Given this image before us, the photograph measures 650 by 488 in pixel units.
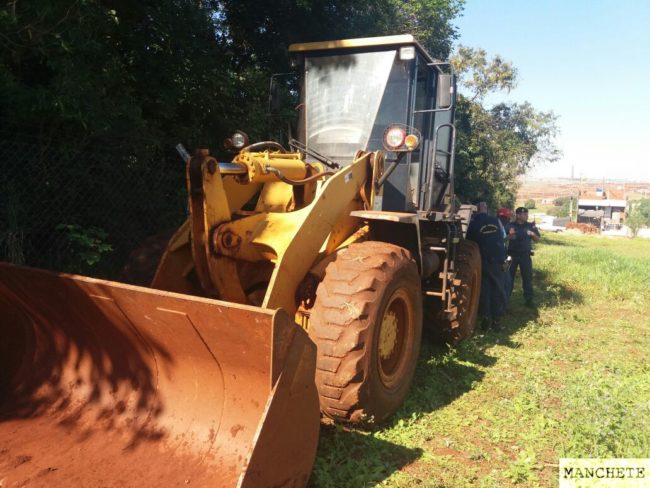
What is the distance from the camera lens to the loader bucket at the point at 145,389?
96.4 inches

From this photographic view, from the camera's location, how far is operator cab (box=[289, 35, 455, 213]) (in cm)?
481

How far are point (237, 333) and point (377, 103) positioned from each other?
303cm

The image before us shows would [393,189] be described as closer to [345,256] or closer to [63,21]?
[345,256]

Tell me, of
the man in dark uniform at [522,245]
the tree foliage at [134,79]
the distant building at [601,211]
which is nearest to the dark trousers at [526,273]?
the man in dark uniform at [522,245]

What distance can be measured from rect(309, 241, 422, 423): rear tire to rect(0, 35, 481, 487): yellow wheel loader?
0.04 ft

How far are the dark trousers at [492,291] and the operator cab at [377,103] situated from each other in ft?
6.99

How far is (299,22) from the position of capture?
905 centimetres

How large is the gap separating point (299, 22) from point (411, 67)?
4983 millimetres

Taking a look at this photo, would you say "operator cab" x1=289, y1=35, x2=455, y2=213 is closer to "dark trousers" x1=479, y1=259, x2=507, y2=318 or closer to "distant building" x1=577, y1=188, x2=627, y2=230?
"dark trousers" x1=479, y1=259, x2=507, y2=318

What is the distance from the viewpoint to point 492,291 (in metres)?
6.93

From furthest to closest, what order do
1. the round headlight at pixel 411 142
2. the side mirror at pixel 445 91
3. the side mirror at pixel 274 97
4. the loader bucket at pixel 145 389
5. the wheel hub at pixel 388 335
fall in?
the side mirror at pixel 274 97 → the side mirror at pixel 445 91 → the round headlight at pixel 411 142 → the wheel hub at pixel 388 335 → the loader bucket at pixel 145 389

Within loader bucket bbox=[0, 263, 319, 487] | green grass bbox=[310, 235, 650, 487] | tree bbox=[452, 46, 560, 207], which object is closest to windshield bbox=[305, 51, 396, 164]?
green grass bbox=[310, 235, 650, 487]

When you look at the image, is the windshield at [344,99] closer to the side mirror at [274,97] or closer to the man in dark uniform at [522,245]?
the side mirror at [274,97]

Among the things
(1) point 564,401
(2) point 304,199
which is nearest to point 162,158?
(2) point 304,199
